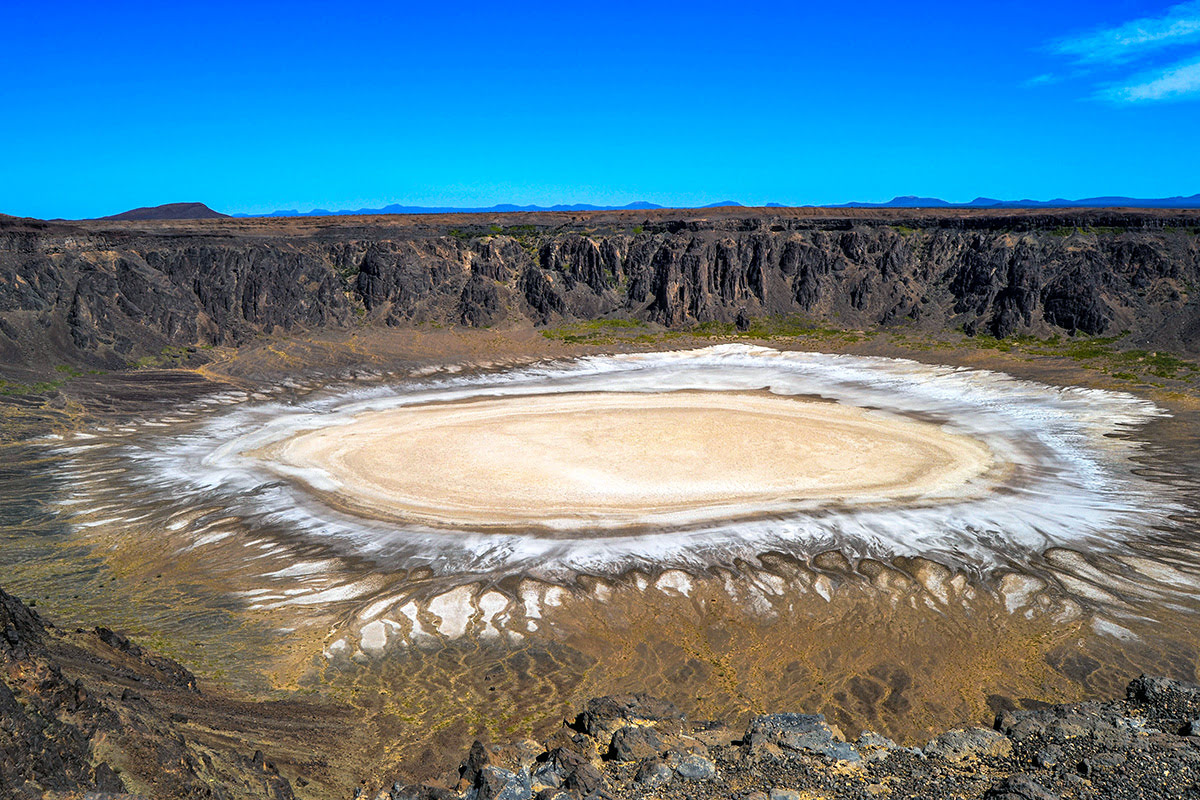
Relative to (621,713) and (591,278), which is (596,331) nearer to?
(591,278)

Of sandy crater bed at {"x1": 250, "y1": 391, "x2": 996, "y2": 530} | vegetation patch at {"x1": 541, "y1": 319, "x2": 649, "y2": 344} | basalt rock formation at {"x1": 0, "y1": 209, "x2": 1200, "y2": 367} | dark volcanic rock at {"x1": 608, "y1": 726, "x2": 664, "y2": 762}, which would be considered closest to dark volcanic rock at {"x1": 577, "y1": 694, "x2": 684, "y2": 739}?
dark volcanic rock at {"x1": 608, "y1": 726, "x2": 664, "y2": 762}

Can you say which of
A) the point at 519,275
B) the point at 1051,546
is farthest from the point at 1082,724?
the point at 519,275

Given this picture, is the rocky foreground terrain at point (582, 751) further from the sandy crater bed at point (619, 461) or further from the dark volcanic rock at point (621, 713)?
the sandy crater bed at point (619, 461)

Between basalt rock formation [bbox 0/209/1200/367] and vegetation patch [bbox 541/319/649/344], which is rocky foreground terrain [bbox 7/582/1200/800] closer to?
basalt rock formation [bbox 0/209/1200/367]

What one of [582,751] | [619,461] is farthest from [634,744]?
[619,461]

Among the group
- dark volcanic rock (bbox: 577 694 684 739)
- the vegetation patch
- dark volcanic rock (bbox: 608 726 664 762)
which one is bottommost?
dark volcanic rock (bbox: 577 694 684 739)

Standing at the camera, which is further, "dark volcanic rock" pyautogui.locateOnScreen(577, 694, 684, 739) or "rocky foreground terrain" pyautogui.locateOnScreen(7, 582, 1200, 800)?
"dark volcanic rock" pyautogui.locateOnScreen(577, 694, 684, 739)

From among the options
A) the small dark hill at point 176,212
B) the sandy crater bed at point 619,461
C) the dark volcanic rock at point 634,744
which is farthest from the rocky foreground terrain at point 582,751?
the small dark hill at point 176,212
